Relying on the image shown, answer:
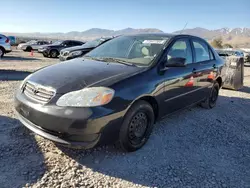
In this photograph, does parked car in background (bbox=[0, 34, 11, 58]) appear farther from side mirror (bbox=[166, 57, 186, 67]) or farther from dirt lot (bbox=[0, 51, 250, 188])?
side mirror (bbox=[166, 57, 186, 67])

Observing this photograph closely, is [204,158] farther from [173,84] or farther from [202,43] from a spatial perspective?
[202,43]

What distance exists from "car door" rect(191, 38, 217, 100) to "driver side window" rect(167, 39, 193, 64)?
0.22 metres

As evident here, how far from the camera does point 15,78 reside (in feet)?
24.6

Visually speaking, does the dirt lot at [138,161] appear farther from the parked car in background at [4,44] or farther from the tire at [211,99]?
the parked car in background at [4,44]

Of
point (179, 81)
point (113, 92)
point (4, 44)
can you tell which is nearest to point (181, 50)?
point (179, 81)

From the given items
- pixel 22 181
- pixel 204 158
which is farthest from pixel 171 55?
pixel 22 181

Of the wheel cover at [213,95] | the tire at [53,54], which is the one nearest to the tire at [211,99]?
the wheel cover at [213,95]

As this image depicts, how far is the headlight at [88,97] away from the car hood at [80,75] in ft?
0.29

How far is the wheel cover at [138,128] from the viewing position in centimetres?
307

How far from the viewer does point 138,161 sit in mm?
2996

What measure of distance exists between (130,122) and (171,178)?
0.84 metres

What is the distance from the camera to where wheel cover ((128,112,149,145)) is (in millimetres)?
3067

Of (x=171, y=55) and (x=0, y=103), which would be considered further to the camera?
(x=0, y=103)

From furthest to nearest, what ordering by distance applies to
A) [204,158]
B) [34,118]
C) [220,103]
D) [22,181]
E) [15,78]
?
1. [15,78]
2. [220,103]
3. [204,158]
4. [34,118]
5. [22,181]
